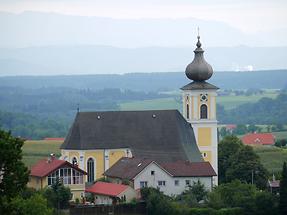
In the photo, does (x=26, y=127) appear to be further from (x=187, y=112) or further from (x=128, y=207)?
(x=128, y=207)

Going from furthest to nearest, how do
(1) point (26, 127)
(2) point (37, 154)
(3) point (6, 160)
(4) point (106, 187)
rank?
(1) point (26, 127) → (2) point (37, 154) → (4) point (106, 187) → (3) point (6, 160)

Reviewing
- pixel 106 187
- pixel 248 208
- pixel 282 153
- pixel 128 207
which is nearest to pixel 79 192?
pixel 106 187

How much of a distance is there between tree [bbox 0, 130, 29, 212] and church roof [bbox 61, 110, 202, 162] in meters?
30.1

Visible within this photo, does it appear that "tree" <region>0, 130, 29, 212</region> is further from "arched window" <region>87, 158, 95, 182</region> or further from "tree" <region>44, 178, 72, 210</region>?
"arched window" <region>87, 158, 95, 182</region>

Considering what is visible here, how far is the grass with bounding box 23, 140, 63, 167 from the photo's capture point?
8399 cm

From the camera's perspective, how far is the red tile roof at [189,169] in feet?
201

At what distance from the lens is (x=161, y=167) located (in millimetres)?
61562

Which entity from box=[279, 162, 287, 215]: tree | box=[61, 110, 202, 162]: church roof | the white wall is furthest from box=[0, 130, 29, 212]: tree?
box=[61, 110, 202, 162]: church roof

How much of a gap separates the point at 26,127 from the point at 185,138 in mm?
90226

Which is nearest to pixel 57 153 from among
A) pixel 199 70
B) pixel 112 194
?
pixel 199 70

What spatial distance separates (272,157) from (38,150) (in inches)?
736

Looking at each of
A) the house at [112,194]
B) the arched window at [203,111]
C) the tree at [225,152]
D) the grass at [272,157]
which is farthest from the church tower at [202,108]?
the house at [112,194]

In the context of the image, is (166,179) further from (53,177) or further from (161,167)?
(53,177)

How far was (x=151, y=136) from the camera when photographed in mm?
66750
